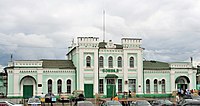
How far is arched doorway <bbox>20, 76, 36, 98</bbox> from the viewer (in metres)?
56.2

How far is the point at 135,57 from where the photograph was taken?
6081 cm

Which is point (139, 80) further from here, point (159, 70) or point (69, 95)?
point (69, 95)

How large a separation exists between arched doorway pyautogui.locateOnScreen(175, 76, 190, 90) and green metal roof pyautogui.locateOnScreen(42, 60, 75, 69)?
1631cm

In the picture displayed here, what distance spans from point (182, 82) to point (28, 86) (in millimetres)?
23650

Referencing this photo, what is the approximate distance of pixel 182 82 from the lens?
63219 millimetres

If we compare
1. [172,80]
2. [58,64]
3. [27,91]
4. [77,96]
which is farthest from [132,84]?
[27,91]

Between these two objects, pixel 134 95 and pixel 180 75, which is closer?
pixel 134 95

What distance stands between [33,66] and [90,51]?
8481 millimetres

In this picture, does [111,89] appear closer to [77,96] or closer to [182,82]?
[77,96]

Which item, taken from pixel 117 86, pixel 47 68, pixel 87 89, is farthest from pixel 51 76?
pixel 117 86

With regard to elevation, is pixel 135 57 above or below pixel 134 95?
above

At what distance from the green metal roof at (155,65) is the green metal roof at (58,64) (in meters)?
11.3

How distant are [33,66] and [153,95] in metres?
17.7

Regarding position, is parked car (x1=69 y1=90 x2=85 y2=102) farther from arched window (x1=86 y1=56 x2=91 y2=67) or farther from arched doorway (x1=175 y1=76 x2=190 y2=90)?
arched doorway (x1=175 y1=76 x2=190 y2=90)
